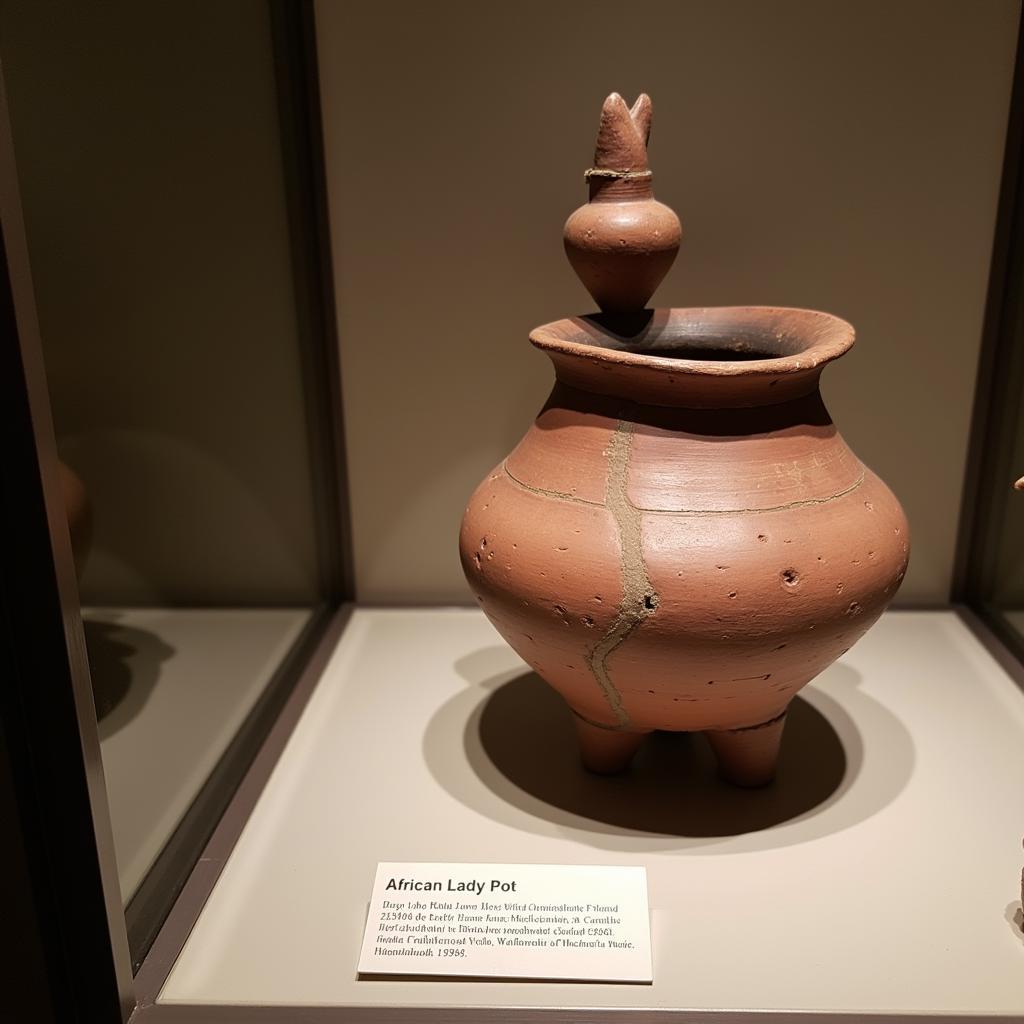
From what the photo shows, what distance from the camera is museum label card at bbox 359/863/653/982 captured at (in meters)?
0.98

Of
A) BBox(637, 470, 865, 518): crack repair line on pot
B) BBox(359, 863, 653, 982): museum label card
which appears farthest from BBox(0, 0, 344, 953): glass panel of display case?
BBox(637, 470, 865, 518): crack repair line on pot

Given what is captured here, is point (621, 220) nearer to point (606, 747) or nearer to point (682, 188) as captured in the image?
point (682, 188)

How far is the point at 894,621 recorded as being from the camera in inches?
67.4

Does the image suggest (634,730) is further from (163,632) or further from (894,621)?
(894,621)

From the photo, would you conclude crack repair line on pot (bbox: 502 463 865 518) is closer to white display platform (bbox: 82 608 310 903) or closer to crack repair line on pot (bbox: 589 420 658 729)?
crack repair line on pot (bbox: 589 420 658 729)

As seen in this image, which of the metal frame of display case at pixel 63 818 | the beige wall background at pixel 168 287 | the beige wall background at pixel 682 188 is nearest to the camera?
the metal frame of display case at pixel 63 818

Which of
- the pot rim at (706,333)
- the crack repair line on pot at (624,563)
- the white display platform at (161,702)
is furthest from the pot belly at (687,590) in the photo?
the white display platform at (161,702)

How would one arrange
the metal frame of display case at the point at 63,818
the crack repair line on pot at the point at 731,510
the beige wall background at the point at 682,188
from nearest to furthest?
the metal frame of display case at the point at 63,818 → the crack repair line on pot at the point at 731,510 → the beige wall background at the point at 682,188

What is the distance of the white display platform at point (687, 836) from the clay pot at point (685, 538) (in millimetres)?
151

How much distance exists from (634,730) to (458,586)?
0.65 m

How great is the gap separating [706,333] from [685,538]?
37 cm

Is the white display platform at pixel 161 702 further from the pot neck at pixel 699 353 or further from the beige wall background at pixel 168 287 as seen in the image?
the pot neck at pixel 699 353

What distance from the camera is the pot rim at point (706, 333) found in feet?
3.69

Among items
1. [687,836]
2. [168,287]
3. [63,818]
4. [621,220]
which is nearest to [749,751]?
[687,836]
